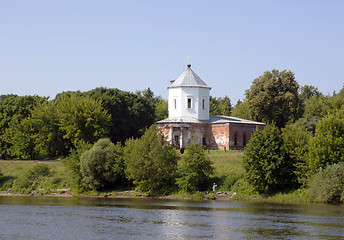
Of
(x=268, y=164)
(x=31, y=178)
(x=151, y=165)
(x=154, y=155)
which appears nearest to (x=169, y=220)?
(x=268, y=164)

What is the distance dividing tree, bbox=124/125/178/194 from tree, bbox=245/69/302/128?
25.3m

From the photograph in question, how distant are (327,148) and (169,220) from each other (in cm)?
1735

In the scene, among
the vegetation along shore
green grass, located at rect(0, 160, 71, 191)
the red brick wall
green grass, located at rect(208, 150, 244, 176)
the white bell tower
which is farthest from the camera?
the white bell tower

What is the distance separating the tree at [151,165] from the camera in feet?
175

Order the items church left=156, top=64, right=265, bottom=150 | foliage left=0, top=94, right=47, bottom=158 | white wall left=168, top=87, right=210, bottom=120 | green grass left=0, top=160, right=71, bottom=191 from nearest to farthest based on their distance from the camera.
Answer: green grass left=0, top=160, right=71, bottom=191
church left=156, top=64, right=265, bottom=150
foliage left=0, top=94, right=47, bottom=158
white wall left=168, top=87, right=210, bottom=120

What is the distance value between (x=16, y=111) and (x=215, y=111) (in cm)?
4199

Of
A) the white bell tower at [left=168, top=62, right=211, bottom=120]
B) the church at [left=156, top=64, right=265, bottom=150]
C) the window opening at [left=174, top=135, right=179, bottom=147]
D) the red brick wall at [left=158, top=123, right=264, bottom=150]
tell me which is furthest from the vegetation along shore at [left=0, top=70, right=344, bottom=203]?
the white bell tower at [left=168, top=62, right=211, bottom=120]

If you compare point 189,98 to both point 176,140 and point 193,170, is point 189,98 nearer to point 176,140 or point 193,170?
point 176,140

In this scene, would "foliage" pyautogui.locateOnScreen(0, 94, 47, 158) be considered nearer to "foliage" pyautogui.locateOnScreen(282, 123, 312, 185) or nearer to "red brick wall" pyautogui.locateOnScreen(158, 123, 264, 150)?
"red brick wall" pyautogui.locateOnScreen(158, 123, 264, 150)

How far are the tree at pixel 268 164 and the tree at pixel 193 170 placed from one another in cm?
405

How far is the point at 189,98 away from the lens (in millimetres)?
73938

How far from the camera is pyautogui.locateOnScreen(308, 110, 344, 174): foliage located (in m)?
46.4

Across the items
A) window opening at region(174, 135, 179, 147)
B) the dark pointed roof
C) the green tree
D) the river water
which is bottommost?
the river water

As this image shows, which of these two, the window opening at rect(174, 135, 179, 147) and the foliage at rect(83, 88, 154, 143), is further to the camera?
the foliage at rect(83, 88, 154, 143)
